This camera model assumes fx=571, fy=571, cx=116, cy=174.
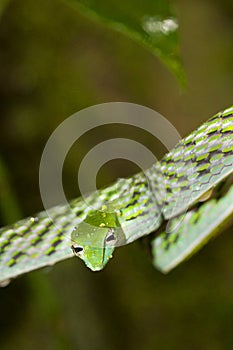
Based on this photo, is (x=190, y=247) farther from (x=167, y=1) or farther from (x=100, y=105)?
(x=100, y=105)

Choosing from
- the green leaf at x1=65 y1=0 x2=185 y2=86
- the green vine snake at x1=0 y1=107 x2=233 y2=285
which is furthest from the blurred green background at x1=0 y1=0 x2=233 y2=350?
the green leaf at x1=65 y1=0 x2=185 y2=86

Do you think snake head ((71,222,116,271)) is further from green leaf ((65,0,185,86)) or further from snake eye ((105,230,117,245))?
green leaf ((65,0,185,86))

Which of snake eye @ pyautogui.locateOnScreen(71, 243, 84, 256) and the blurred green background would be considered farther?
the blurred green background

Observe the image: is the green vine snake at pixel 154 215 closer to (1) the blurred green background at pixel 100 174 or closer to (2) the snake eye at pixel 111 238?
(2) the snake eye at pixel 111 238

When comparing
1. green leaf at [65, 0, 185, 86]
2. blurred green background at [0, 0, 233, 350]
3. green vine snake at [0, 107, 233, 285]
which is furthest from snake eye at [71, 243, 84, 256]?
blurred green background at [0, 0, 233, 350]

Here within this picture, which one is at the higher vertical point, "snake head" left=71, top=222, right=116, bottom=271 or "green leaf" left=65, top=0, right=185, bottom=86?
"green leaf" left=65, top=0, right=185, bottom=86

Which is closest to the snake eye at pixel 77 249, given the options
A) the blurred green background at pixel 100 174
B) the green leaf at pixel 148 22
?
the green leaf at pixel 148 22
